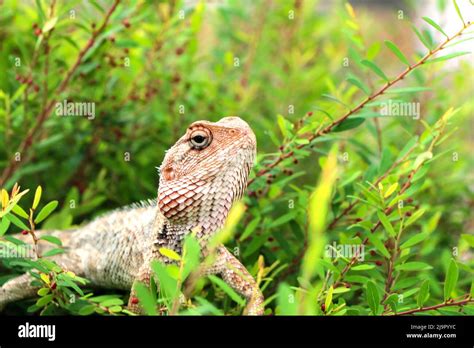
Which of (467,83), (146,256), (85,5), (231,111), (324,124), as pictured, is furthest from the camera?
(467,83)

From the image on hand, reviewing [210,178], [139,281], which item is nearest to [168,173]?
[210,178]

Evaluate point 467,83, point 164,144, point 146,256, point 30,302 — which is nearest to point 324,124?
point 146,256

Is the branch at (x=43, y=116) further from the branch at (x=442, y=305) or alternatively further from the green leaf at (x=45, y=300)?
the branch at (x=442, y=305)

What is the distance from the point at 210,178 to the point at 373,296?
378 mm

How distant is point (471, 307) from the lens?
43.4 inches

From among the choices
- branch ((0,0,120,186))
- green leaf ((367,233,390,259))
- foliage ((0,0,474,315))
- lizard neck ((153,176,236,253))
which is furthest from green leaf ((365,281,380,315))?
branch ((0,0,120,186))

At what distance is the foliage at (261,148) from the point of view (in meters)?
1.15

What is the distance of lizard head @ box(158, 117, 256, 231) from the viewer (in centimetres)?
116

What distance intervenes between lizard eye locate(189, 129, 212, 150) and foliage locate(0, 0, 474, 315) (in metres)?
0.18

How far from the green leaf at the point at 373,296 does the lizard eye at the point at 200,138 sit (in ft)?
1.34

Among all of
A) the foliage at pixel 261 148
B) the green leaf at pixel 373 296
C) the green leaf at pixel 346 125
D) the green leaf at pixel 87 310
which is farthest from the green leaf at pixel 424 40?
the green leaf at pixel 87 310

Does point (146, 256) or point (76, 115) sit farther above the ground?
point (76, 115)
